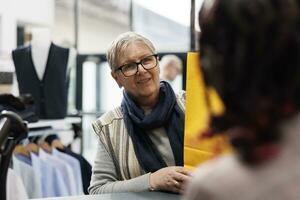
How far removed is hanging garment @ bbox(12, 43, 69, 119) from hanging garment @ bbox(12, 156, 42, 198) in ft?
0.98

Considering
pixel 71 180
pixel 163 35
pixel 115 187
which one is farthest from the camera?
pixel 163 35

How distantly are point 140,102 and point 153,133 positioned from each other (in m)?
0.12

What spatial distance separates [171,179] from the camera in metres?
1.17

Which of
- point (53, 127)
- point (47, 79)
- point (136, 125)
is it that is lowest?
point (53, 127)

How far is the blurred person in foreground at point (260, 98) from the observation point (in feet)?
1.20

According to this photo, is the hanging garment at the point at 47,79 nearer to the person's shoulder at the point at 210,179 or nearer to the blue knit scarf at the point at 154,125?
the blue knit scarf at the point at 154,125

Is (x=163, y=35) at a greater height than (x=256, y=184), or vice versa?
(x=163, y=35)

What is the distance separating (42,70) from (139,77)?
112cm

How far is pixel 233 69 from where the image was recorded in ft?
1.24

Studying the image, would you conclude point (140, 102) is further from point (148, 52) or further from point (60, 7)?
point (60, 7)

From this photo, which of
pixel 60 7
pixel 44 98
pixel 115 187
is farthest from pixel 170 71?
pixel 60 7

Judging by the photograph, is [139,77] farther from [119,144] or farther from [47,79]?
[47,79]

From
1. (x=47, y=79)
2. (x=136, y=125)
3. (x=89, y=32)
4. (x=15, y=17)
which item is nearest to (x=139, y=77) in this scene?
(x=136, y=125)

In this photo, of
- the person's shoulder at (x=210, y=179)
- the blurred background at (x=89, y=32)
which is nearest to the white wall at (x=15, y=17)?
the blurred background at (x=89, y=32)
